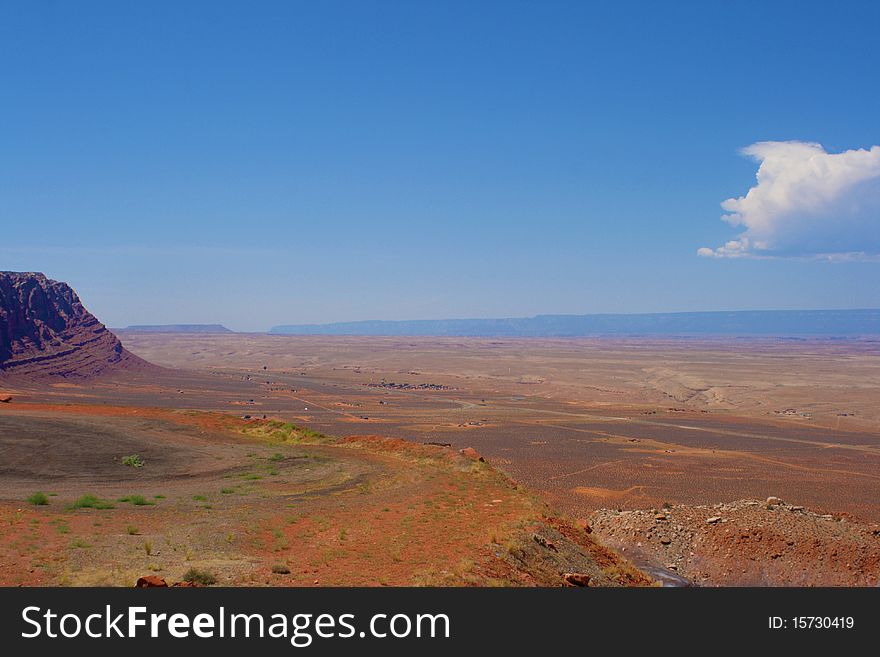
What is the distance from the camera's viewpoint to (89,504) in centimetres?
1819

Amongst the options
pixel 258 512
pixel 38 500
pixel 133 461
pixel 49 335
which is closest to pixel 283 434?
pixel 133 461

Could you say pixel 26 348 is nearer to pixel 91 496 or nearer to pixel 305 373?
pixel 305 373

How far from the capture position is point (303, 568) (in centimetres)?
1235

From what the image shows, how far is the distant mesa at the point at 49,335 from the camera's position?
91.1m

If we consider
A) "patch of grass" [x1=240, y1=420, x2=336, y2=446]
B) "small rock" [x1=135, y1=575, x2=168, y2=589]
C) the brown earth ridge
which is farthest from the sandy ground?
"patch of grass" [x1=240, y1=420, x2=336, y2=446]

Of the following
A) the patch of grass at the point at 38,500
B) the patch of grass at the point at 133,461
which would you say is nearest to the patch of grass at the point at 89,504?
the patch of grass at the point at 38,500

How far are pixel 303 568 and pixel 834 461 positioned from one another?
42.6 metres

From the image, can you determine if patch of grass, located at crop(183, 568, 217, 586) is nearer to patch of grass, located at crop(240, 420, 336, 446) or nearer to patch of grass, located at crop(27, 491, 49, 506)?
patch of grass, located at crop(27, 491, 49, 506)

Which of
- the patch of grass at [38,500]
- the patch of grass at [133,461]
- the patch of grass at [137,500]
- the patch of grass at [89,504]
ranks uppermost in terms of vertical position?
the patch of grass at [38,500]

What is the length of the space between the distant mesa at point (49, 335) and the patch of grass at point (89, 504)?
76302mm

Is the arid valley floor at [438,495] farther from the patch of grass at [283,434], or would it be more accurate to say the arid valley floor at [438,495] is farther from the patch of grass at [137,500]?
the patch of grass at [137,500]

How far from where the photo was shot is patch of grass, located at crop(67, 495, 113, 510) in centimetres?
1800

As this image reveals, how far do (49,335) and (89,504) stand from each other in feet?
320

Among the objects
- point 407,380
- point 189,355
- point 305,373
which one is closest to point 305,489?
point 407,380
